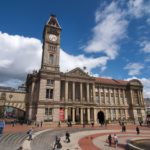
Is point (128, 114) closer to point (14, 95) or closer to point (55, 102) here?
point (55, 102)

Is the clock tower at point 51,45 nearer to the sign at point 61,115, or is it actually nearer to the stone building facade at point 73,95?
the stone building facade at point 73,95

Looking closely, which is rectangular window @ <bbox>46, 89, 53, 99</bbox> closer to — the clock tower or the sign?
the sign

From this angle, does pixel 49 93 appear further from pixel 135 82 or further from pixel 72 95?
Answer: pixel 135 82

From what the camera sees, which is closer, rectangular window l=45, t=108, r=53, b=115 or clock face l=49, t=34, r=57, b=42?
rectangular window l=45, t=108, r=53, b=115

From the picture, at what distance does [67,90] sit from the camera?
6103 cm

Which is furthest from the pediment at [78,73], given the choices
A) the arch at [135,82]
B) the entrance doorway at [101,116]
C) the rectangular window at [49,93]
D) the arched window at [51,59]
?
the arch at [135,82]

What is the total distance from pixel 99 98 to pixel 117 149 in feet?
153

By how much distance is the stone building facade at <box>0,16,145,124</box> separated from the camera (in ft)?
183

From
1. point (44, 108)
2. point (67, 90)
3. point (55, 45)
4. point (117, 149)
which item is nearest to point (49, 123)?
point (44, 108)

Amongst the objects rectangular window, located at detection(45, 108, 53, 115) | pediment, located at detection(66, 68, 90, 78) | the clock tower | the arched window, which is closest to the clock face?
the clock tower

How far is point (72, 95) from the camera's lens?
204 ft

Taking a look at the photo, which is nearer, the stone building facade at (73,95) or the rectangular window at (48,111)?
the rectangular window at (48,111)

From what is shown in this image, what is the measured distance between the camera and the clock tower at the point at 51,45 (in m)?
59.9

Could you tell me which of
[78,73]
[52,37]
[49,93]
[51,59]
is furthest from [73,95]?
[52,37]
